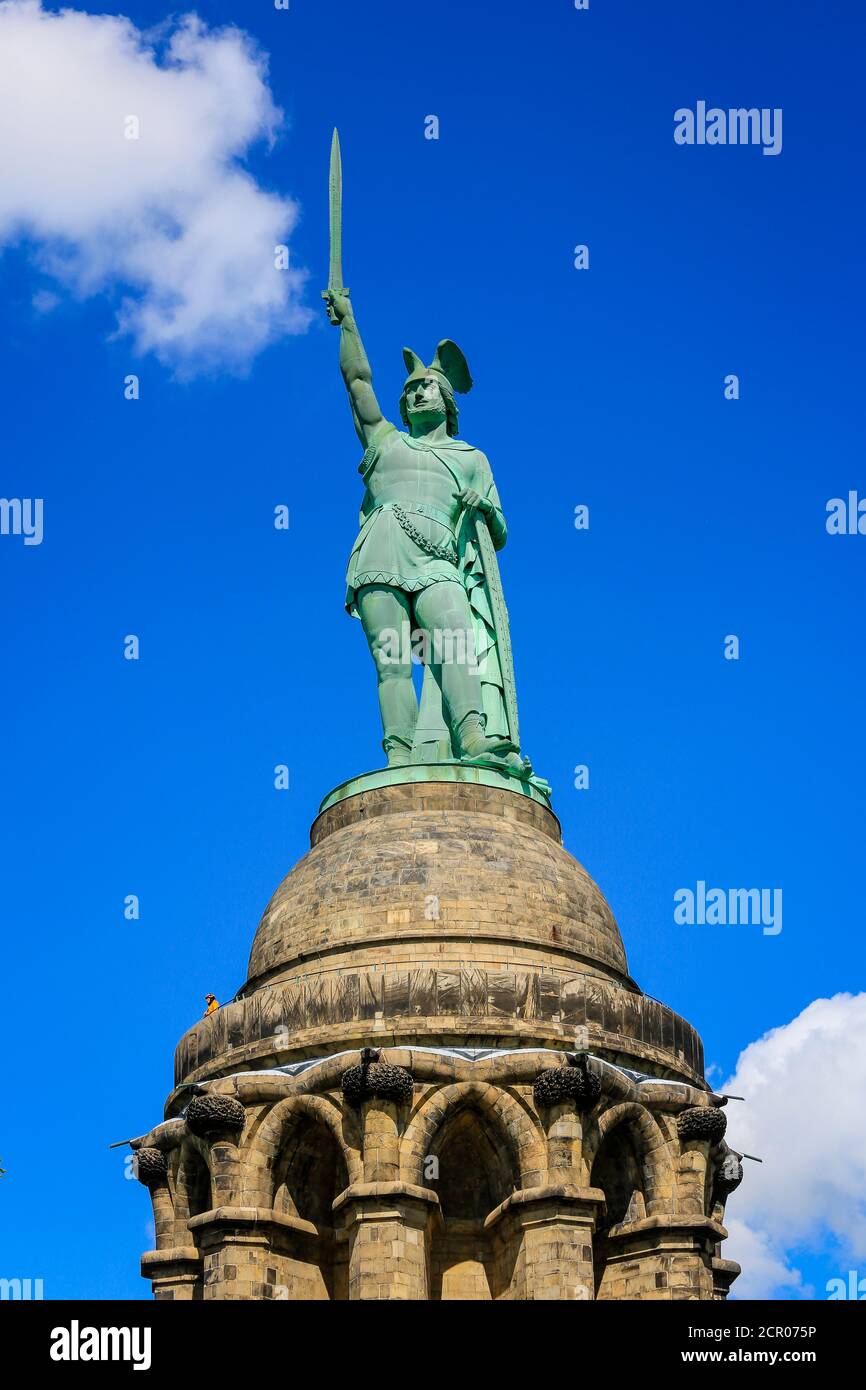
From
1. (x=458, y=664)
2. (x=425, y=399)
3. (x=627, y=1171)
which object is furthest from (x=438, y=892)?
(x=425, y=399)

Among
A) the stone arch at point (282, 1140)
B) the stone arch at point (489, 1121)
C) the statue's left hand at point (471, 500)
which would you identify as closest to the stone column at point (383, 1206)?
the stone arch at point (489, 1121)

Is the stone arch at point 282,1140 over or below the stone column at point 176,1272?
over

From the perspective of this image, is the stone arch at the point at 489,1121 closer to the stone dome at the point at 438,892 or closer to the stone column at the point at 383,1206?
the stone column at the point at 383,1206

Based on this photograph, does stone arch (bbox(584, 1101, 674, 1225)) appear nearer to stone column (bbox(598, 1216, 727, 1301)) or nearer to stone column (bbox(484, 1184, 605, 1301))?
stone column (bbox(598, 1216, 727, 1301))

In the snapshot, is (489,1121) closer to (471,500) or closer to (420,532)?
(420,532)

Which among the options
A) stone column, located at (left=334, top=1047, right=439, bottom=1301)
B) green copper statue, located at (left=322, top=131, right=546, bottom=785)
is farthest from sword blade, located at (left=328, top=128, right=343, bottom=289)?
stone column, located at (left=334, top=1047, right=439, bottom=1301)
